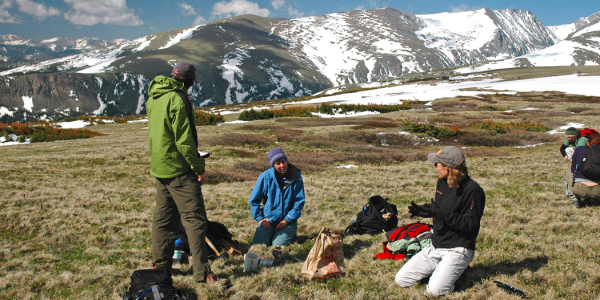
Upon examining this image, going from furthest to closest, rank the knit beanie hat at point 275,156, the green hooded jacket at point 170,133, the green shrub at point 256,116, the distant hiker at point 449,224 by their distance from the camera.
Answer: the green shrub at point 256,116 < the knit beanie hat at point 275,156 < the distant hiker at point 449,224 < the green hooded jacket at point 170,133

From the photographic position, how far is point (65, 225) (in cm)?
816

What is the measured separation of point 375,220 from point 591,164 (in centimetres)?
568

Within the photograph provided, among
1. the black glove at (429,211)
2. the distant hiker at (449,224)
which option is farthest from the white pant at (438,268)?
the black glove at (429,211)

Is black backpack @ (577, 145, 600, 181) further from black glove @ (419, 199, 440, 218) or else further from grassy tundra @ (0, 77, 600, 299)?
black glove @ (419, 199, 440, 218)

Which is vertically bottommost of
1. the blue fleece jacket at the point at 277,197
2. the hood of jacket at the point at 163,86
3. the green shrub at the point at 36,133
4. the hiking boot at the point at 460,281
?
the hiking boot at the point at 460,281

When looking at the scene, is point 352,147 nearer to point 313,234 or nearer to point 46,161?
point 313,234

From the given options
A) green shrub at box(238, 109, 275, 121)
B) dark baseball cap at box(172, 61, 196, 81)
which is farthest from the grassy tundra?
green shrub at box(238, 109, 275, 121)

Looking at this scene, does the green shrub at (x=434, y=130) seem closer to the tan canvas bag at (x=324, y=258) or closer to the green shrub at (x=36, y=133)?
the tan canvas bag at (x=324, y=258)

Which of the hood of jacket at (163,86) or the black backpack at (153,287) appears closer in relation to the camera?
the black backpack at (153,287)

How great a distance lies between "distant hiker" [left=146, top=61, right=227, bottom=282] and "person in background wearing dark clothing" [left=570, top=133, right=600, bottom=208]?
31.6ft

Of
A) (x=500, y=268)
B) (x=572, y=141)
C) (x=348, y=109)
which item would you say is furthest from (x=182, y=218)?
(x=348, y=109)

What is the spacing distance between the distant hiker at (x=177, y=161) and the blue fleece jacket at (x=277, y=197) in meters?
2.15

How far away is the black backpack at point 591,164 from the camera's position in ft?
26.5

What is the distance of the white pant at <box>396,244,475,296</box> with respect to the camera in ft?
16.3
